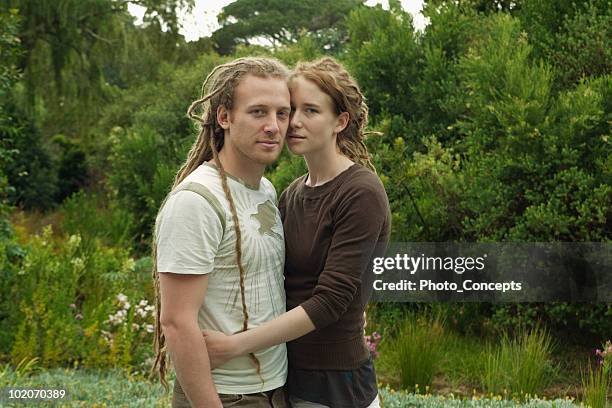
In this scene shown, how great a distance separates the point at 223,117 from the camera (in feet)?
7.70

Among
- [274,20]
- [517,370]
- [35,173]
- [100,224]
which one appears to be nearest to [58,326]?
[517,370]

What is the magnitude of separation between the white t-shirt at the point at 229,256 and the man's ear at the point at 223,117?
0.42 feet

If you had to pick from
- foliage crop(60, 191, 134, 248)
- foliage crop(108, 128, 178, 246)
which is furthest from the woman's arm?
foliage crop(108, 128, 178, 246)

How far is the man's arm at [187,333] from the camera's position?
2.08m

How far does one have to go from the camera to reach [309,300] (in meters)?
2.26

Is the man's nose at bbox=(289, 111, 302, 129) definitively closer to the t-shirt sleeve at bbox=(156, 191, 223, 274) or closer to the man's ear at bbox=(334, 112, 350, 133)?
the man's ear at bbox=(334, 112, 350, 133)

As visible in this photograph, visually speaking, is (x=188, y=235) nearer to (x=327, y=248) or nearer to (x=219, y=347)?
(x=219, y=347)

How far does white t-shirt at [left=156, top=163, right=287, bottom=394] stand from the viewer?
2.09 metres

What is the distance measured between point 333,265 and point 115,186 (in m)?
12.2

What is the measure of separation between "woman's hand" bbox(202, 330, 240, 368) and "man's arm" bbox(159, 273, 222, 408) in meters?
0.04

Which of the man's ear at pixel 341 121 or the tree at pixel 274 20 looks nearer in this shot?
the man's ear at pixel 341 121

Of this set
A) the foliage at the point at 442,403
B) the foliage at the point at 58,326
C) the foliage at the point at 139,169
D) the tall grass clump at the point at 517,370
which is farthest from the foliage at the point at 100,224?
the foliage at the point at 442,403

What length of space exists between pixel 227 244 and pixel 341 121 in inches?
25.7

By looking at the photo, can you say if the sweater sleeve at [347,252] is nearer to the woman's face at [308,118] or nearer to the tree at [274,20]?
the woman's face at [308,118]
